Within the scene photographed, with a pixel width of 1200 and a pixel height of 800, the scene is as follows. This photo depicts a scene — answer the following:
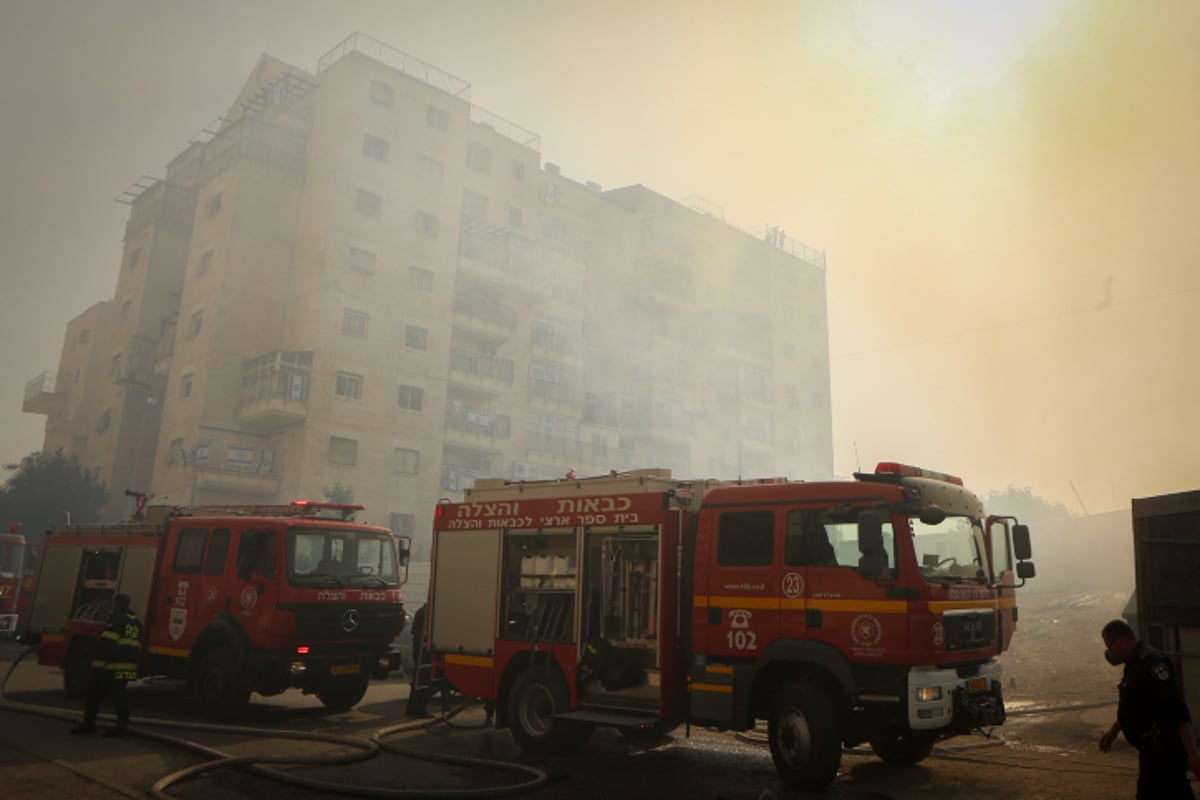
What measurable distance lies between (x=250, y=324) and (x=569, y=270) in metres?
18.7

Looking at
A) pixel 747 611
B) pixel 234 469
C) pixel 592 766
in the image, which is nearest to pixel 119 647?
pixel 592 766

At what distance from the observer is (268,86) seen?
4231cm

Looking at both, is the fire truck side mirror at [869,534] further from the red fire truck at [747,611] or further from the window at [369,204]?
the window at [369,204]

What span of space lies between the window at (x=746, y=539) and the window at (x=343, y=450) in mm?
31980

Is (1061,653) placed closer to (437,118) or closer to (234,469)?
(234,469)

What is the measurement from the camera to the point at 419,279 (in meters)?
42.3

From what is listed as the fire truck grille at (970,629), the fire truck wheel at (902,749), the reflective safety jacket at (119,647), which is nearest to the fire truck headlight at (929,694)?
the fire truck grille at (970,629)

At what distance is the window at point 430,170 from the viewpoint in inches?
1704

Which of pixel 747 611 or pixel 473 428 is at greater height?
pixel 473 428

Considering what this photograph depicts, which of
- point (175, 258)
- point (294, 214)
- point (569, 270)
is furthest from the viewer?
point (569, 270)

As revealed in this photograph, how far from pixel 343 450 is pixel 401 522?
4.51 metres

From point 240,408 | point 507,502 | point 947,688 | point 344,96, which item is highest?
point 344,96

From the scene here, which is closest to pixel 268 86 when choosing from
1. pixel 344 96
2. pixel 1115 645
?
pixel 344 96

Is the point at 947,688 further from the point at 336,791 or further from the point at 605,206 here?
the point at 605,206
